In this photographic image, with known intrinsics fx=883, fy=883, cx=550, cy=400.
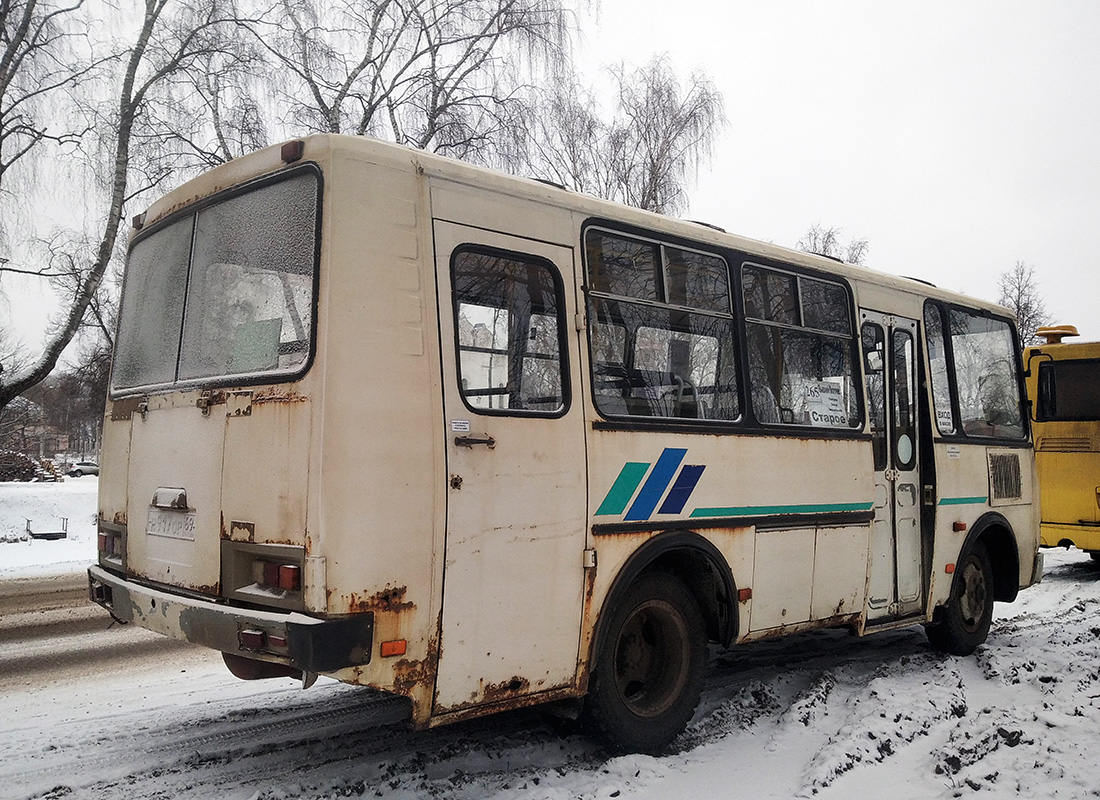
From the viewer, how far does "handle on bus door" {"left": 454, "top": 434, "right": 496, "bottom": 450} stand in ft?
13.4

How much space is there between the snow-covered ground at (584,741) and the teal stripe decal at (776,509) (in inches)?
46.9

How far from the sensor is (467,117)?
19.1 m

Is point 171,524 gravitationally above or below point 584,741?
above

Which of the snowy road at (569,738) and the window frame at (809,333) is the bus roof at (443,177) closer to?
the window frame at (809,333)

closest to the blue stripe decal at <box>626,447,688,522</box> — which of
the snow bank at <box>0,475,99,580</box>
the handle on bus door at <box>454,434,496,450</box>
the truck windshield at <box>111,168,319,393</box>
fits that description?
the handle on bus door at <box>454,434,496,450</box>

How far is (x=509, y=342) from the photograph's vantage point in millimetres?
4418

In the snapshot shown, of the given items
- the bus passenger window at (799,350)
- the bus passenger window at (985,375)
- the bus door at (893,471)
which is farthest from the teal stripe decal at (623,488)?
the bus passenger window at (985,375)

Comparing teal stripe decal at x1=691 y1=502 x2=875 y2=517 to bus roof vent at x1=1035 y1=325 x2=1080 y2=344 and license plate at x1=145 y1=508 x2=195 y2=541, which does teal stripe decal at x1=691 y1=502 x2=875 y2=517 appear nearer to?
license plate at x1=145 y1=508 x2=195 y2=541

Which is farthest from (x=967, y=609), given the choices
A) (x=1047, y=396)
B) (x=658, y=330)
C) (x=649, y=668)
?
(x=658, y=330)

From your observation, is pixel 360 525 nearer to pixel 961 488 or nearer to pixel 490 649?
pixel 490 649

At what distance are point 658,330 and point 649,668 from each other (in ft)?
6.55

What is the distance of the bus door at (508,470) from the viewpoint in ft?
13.4

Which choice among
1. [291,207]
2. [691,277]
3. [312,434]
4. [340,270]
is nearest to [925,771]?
[691,277]

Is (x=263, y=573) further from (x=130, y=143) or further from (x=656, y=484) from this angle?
(x=130, y=143)
